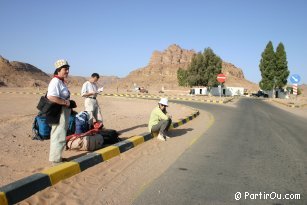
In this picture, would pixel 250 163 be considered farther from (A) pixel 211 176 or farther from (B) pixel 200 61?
(B) pixel 200 61

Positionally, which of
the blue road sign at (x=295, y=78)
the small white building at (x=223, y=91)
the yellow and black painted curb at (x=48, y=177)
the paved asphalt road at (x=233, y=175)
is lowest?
the paved asphalt road at (x=233, y=175)

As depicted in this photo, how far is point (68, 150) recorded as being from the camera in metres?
8.00

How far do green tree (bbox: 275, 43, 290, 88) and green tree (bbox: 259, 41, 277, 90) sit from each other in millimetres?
763

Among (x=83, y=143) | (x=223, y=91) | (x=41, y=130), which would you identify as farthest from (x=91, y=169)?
(x=223, y=91)

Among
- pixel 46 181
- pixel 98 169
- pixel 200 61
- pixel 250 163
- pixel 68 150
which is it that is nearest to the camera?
pixel 46 181

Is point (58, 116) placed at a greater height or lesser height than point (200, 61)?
lesser

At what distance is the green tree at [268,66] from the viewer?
70.8m

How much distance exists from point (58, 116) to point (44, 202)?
1.94 m

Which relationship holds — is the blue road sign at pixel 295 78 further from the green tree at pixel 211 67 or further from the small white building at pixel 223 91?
the small white building at pixel 223 91

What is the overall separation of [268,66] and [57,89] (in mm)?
69933

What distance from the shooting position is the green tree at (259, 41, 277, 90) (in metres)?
70.8

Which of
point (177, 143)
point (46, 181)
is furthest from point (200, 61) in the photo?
point (46, 181)

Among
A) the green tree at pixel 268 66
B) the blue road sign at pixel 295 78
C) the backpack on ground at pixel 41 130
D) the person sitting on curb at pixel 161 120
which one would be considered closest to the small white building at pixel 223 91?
the green tree at pixel 268 66

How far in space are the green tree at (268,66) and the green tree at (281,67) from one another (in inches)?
30.0
